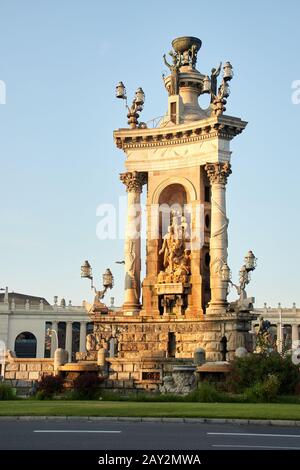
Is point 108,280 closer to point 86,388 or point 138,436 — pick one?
point 86,388

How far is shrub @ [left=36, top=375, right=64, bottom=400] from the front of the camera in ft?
97.9

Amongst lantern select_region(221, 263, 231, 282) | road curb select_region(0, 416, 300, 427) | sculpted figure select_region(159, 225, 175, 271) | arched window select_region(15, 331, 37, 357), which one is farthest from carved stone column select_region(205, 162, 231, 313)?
arched window select_region(15, 331, 37, 357)

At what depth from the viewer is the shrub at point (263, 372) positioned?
29.6m

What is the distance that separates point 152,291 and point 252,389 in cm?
1911

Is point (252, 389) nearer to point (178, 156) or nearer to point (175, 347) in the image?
point (175, 347)

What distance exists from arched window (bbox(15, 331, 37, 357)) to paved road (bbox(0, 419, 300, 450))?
10090 cm

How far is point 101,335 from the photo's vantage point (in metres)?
46.2

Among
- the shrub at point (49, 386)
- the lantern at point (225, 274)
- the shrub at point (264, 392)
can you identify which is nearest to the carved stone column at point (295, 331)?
the lantern at point (225, 274)

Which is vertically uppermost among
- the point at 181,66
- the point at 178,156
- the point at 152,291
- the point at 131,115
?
the point at 181,66

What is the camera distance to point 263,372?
98.3ft

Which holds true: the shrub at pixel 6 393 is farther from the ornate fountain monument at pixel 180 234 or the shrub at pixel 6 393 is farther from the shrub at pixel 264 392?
the ornate fountain monument at pixel 180 234

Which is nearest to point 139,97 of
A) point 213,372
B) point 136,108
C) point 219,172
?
point 136,108

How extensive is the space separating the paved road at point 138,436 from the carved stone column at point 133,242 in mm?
26071
